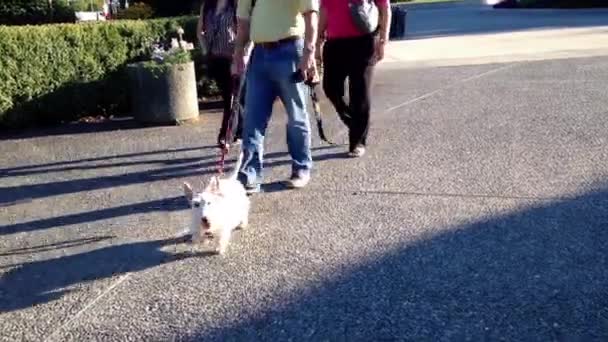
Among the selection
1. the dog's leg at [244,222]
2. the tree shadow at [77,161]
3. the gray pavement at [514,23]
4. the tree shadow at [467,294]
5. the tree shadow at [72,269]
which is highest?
the tree shadow at [467,294]

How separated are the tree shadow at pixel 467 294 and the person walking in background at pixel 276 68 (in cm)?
148

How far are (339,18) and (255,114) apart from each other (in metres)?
1.24

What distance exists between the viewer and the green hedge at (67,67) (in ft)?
27.8

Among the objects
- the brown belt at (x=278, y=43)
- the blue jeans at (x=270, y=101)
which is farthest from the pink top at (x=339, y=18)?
the brown belt at (x=278, y=43)

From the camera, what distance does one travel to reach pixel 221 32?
22.0ft

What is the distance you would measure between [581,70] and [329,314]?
9270 millimetres

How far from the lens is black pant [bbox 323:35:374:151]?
6.34m

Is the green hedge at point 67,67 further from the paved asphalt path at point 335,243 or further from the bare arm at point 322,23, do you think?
the bare arm at point 322,23

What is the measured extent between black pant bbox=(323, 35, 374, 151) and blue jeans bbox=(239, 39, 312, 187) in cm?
81

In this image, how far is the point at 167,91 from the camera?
8547mm

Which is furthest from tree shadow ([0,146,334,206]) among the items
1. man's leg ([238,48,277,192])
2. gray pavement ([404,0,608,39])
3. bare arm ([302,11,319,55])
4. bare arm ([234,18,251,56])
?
gray pavement ([404,0,608,39])

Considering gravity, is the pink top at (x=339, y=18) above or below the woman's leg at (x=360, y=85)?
above

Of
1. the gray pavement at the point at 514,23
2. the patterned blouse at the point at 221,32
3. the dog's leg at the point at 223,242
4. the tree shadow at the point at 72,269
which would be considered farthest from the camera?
the gray pavement at the point at 514,23

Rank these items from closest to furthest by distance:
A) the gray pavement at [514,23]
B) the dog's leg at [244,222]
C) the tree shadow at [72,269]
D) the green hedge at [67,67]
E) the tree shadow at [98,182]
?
the tree shadow at [72,269] → the dog's leg at [244,222] → the tree shadow at [98,182] → the green hedge at [67,67] → the gray pavement at [514,23]
